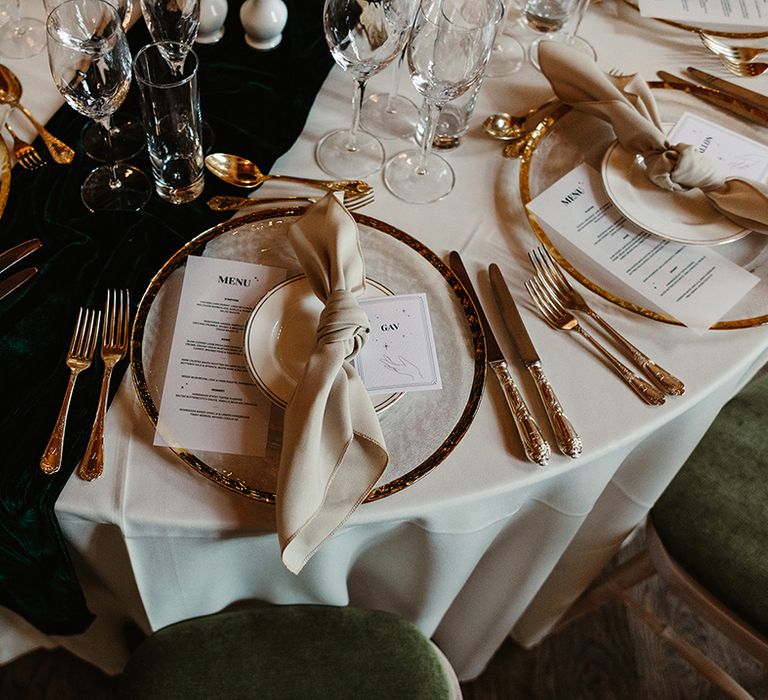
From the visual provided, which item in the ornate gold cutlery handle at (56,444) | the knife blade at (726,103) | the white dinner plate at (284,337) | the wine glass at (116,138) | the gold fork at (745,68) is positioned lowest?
Result: the ornate gold cutlery handle at (56,444)

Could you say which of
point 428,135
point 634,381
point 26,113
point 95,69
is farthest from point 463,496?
point 26,113

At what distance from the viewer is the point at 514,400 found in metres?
0.77

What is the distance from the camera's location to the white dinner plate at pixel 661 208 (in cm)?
90

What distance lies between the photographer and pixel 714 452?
1077 millimetres

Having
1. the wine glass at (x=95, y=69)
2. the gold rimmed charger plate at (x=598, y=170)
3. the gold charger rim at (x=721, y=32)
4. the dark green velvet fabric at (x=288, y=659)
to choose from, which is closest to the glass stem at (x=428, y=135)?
the gold rimmed charger plate at (x=598, y=170)

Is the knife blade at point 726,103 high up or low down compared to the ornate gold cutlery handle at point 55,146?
up

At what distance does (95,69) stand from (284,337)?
0.33m

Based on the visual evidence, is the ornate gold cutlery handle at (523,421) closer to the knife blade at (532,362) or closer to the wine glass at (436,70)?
the knife blade at (532,362)

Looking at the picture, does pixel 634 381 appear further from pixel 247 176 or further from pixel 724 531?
pixel 247 176

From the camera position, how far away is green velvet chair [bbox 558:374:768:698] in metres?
0.99

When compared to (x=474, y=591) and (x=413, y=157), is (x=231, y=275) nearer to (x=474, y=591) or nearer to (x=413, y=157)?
(x=413, y=157)

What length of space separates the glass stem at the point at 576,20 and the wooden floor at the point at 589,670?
3.27 feet

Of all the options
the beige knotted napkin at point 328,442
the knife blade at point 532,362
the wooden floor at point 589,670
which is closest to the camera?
the beige knotted napkin at point 328,442

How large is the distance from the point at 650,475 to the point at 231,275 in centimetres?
54
